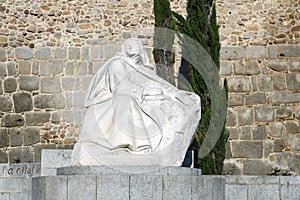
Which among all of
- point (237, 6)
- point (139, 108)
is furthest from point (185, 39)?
point (139, 108)

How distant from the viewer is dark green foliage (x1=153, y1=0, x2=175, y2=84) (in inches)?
505

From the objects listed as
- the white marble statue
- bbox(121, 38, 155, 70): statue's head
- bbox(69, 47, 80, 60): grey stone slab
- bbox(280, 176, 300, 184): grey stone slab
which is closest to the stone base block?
the white marble statue

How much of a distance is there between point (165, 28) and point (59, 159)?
4.39m

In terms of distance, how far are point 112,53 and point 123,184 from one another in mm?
6960

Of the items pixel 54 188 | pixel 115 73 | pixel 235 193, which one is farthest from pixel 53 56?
pixel 54 188

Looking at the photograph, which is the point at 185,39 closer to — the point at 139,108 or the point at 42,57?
the point at 42,57

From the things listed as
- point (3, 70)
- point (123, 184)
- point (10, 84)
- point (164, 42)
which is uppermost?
point (164, 42)

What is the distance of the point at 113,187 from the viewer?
6.75 meters

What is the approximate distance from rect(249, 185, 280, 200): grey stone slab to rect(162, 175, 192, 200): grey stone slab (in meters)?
2.31

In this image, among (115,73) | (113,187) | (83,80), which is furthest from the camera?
(83,80)

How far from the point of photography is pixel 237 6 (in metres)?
13.6

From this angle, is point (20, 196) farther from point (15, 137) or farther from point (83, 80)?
point (83, 80)

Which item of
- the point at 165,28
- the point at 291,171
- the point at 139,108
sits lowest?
the point at 291,171

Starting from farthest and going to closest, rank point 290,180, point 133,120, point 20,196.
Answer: point 20,196, point 290,180, point 133,120
